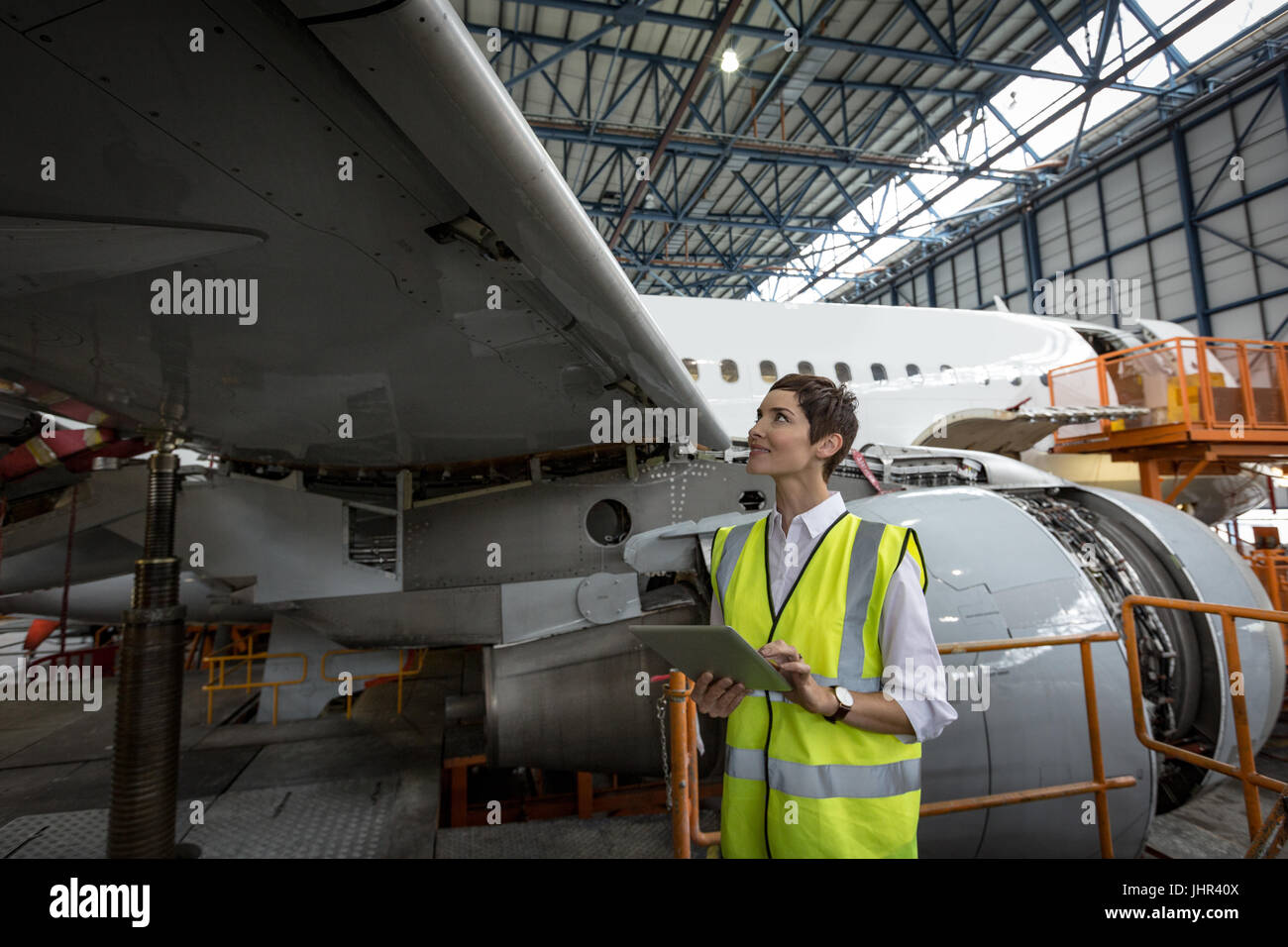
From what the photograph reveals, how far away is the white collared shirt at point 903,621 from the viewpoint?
1.56 metres

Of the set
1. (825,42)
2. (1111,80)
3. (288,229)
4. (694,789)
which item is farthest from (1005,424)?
(1111,80)

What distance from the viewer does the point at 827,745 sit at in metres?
1.64

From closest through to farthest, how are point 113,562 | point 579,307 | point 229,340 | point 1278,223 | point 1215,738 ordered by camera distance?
point 579,307 < point 229,340 < point 1215,738 < point 113,562 < point 1278,223

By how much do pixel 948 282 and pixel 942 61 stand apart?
14.6 meters

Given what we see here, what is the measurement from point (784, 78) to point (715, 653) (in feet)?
53.3

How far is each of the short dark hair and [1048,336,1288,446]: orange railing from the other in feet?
30.6

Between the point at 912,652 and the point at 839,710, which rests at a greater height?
the point at 912,652

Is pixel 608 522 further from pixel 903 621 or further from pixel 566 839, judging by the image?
pixel 903 621

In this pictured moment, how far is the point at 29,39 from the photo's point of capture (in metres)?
1.25

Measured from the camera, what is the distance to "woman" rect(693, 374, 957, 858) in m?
1.59

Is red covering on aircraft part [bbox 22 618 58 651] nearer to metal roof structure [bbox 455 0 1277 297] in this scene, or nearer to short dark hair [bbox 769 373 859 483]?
metal roof structure [bbox 455 0 1277 297]
